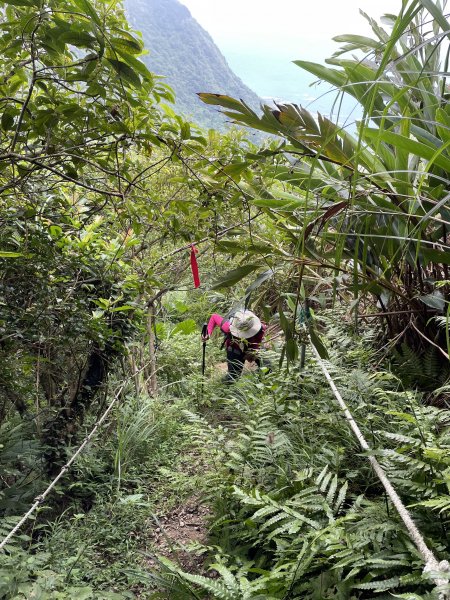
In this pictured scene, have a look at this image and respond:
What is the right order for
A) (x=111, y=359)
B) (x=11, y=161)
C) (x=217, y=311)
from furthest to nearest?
(x=217, y=311)
(x=111, y=359)
(x=11, y=161)

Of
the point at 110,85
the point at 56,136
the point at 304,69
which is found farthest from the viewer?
the point at 304,69

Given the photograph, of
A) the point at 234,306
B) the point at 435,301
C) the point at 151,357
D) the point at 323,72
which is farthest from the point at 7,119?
the point at 151,357

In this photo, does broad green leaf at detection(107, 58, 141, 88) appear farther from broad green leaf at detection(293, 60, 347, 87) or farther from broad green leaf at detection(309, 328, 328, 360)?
broad green leaf at detection(293, 60, 347, 87)

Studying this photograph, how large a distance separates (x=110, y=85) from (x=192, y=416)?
2063 mm

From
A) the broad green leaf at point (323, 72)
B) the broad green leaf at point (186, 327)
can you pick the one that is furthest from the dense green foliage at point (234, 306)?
the broad green leaf at point (186, 327)

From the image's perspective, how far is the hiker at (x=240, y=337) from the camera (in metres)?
4.57

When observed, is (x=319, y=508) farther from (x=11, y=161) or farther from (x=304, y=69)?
(x=304, y=69)

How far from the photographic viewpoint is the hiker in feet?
15.0

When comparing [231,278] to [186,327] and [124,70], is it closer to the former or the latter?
[124,70]

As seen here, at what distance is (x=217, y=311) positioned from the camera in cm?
766

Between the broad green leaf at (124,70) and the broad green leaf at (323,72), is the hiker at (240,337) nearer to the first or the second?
the broad green leaf at (323,72)

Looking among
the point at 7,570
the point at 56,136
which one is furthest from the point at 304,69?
the point at 7,570

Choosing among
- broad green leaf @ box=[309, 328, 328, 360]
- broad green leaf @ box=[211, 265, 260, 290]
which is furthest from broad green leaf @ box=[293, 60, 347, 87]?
broad green leaf @ box=[309, 328, 328, 360]

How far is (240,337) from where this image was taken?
466 cm
